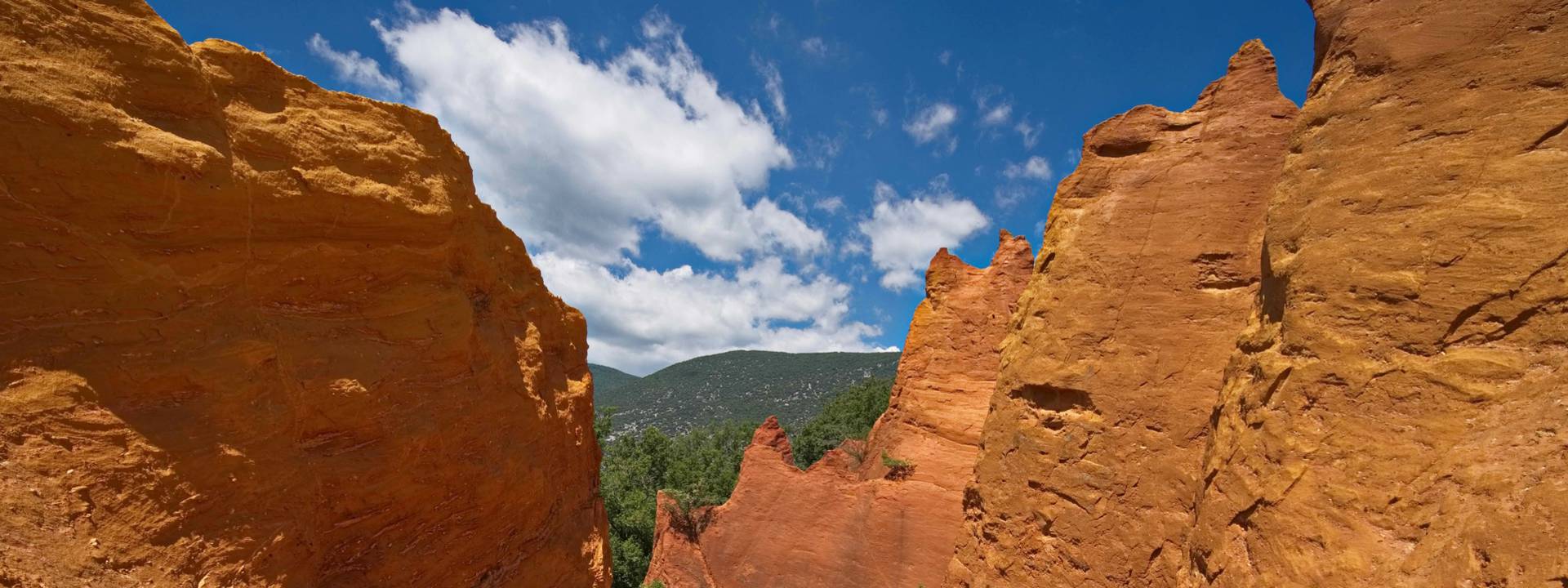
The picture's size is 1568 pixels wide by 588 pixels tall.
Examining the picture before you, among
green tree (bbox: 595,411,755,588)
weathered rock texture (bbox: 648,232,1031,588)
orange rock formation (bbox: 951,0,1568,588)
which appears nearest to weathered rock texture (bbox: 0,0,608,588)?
orange rock formation (bbox: 951,0,1568,588)

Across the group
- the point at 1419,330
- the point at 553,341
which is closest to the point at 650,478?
the point at 553,341

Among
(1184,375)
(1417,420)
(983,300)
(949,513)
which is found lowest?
(949,513)

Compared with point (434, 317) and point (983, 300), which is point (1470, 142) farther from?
point (983, 300)

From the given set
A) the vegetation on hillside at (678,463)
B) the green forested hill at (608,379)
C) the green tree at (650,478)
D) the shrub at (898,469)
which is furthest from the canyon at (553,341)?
the green forested hill at (608,379)

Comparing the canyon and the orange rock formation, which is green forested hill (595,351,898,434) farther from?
the orange rock formation

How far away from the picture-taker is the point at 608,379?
153 meters

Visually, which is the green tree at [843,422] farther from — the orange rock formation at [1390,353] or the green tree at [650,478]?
the orange rock formation at [1390,353]

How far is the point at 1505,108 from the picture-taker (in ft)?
15.5

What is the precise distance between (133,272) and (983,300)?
16.7 m

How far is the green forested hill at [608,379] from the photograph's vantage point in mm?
133500

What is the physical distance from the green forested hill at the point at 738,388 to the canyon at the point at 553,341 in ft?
227

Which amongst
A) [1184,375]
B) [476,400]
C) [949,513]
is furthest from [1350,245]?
[949,513]

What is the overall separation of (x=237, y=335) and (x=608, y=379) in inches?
6080

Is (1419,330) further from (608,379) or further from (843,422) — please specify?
(608,379)
